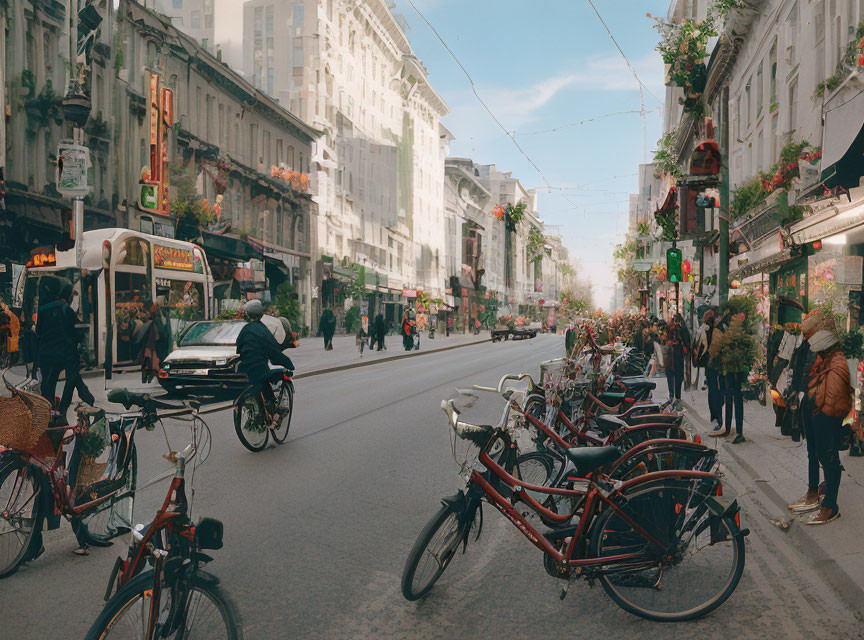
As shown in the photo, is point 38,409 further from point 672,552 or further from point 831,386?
point 831,386

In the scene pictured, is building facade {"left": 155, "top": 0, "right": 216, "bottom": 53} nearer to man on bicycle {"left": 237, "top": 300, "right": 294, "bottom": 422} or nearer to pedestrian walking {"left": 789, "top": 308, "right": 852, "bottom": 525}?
man on bicycle {"left": 237, "top": 300, "right": 294, "bottom": 422}

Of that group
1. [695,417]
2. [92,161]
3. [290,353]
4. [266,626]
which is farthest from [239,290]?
[266,626]

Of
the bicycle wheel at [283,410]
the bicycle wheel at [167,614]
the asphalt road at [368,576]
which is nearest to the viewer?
the bicycle wheel at [167,614]

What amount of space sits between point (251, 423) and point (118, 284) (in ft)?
39.8

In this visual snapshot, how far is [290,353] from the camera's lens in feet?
98.5

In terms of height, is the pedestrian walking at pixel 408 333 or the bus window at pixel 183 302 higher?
the bus window at pixel 183 302

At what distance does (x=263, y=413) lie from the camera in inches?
373

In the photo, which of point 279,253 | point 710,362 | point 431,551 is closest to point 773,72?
point 710,362

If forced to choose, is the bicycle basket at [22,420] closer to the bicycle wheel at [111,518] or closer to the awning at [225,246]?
the bicycle wheel at [111,518]

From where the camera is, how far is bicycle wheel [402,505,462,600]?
4367 millimetres

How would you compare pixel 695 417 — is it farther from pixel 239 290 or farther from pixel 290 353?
pixel 239 290

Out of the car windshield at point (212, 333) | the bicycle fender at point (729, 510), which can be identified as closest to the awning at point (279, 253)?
the car windshield at point (212, 333)

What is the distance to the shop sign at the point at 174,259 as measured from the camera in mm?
20922

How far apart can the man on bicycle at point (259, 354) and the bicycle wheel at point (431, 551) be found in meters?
5.27
